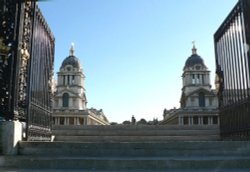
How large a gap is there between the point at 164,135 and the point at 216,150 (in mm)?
5930

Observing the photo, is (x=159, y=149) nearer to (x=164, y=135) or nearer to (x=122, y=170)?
(x=122, y=170)

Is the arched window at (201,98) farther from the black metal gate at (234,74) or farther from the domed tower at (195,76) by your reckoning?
the black metal gate at (234,74)

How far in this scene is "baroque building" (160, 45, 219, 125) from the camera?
78.6 m

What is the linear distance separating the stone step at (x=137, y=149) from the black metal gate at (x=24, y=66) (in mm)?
1145

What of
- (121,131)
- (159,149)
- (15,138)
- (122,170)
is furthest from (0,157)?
(121,131)

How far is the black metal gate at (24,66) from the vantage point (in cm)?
816

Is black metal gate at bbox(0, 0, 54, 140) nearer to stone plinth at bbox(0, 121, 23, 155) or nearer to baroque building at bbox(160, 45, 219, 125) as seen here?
stone plinth at bbox(0, 121, 23, 155)

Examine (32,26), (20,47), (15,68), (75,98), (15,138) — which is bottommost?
(15,138)

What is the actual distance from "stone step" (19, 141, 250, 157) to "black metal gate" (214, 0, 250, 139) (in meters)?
2.25

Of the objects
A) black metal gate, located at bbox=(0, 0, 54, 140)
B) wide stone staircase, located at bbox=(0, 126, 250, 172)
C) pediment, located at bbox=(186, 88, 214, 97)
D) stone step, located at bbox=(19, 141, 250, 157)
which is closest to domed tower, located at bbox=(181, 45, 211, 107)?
pediment, located at bbox=(186, 88, 214, 97)

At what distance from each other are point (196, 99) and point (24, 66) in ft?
275

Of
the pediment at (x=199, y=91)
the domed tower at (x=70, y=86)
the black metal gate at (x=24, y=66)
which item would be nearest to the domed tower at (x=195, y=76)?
the pediment at (x=199, y=91)

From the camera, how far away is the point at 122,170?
21.8 ft

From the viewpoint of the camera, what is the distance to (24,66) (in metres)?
A: 9.02
